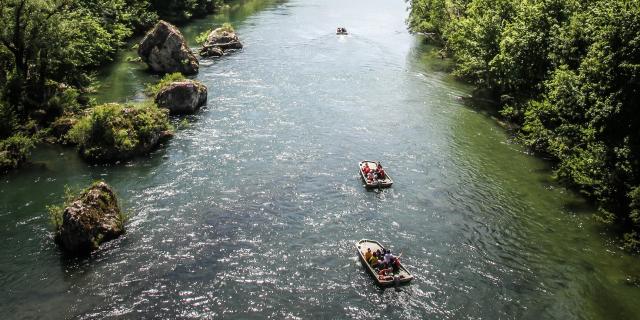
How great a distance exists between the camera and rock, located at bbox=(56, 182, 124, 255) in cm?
3183

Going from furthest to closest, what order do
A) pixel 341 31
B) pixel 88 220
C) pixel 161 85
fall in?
pixel 341 31
pixel 161 85
pixel 88 220

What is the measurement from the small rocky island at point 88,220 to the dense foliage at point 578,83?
117 feet

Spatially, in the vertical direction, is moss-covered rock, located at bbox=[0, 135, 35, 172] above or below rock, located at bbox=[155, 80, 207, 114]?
below

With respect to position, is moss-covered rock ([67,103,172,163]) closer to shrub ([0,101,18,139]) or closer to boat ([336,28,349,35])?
shrub ([0,101,18,139])

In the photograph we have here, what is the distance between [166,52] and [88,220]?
39.5m

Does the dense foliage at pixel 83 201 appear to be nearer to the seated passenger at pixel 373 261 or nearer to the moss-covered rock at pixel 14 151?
the moss-covered rock at pixel 14 151

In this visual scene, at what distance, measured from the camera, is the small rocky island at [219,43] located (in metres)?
76.8

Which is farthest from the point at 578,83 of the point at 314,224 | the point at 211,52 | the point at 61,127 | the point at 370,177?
the point at 211,52

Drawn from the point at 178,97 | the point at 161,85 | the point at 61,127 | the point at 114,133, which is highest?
the point at 161,85

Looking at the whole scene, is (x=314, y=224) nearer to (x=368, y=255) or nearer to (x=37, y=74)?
(x=368, y=255)

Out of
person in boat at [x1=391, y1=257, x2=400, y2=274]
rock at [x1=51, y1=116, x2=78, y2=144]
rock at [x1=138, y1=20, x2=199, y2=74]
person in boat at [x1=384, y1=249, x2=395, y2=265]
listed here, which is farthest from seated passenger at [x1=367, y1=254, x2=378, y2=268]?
rock at [x1=138, y1=20, x2=199, y2=74]

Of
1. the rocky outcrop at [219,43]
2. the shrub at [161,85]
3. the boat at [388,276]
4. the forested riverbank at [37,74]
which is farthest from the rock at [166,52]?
the boat at [388,276]

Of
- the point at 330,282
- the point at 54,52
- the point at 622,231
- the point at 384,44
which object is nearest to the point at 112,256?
the point at 330,282

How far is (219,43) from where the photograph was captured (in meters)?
79.4
